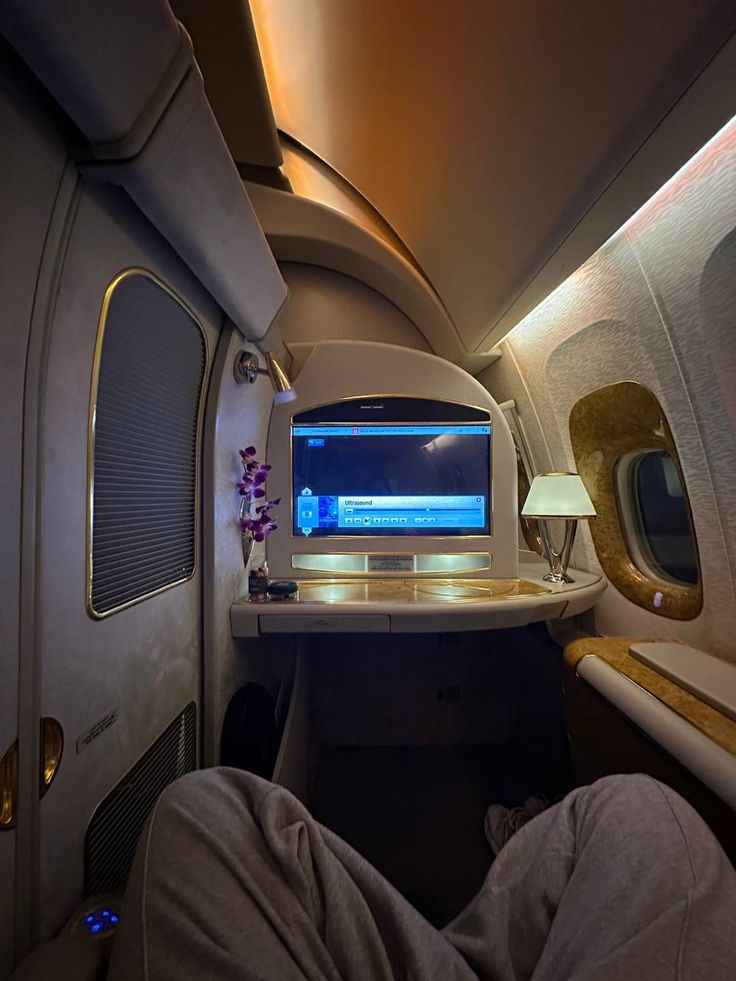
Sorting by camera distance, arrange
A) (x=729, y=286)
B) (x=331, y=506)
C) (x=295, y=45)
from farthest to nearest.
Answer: (x=331, y=506)
(x=295, y=45)
(x=729, y=286)

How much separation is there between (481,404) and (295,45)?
1438 mm

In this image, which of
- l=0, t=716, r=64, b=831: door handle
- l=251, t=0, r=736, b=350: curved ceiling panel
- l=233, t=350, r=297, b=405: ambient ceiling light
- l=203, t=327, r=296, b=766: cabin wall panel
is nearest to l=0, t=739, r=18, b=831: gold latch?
l=0, t=716, r=64, b=831: door handle

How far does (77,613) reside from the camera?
2.22 feet

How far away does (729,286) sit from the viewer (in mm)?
1071

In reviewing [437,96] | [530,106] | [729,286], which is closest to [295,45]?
[437,96]

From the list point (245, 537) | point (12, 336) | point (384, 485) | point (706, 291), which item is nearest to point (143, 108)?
point (12, 336)

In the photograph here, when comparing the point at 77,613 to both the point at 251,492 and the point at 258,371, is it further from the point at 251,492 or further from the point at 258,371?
the point at 258,371

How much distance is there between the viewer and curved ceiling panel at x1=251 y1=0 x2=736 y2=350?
29.9 inches

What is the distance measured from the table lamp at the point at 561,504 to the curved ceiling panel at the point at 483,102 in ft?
2.54

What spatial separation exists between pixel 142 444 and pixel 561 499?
5.05 feet

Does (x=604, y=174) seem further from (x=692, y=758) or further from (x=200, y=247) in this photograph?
(x=692, y=758)

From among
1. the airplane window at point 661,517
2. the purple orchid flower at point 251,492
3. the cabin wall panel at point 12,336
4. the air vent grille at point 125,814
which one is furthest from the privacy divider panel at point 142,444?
the airplane window at point 661,517

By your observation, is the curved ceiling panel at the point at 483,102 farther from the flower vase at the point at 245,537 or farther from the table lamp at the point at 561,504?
the flower vase at the point at 245,537

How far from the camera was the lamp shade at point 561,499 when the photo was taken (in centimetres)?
157
